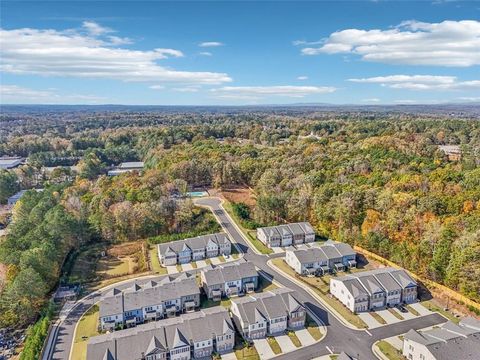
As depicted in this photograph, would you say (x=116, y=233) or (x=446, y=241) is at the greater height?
(x=446, y=241)

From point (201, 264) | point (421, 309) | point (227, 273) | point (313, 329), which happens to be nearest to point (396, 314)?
point (421, 309)

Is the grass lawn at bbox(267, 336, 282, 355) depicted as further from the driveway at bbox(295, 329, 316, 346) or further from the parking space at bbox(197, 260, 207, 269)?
the parking space at bbox(197, 260, 207, 269)

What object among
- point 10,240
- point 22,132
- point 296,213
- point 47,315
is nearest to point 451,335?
point 296,213

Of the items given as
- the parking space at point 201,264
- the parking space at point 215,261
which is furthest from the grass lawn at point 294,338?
the parking space at point 201,264

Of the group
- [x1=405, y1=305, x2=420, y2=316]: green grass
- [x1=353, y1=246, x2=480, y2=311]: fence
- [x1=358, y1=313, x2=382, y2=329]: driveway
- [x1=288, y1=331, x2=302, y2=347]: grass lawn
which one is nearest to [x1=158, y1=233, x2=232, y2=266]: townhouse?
[x1=288, y1=331, x2=302, y2=347]: grass lawn

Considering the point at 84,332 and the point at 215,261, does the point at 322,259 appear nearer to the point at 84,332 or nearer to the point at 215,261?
the point at 215,261

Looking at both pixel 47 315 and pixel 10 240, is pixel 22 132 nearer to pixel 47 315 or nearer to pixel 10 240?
pixel 10 240
